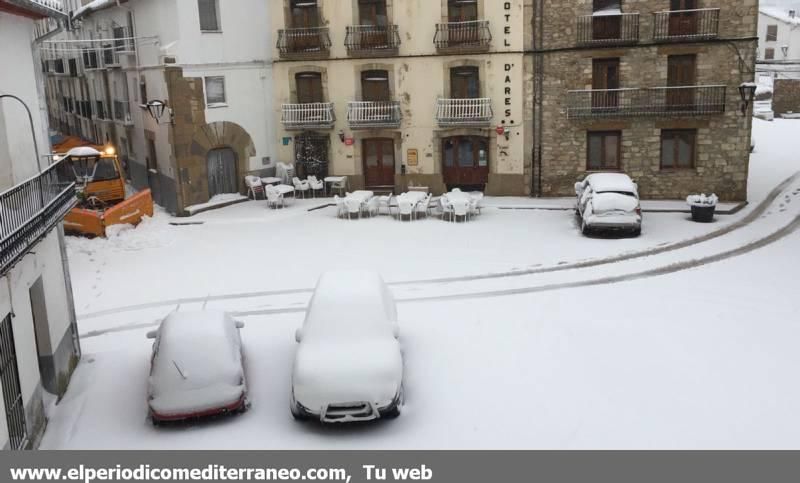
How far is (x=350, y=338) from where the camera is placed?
40.9ft

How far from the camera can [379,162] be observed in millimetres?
29812

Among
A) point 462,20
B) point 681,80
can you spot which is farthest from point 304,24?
point 681,80

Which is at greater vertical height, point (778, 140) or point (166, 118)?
point (166, 118)

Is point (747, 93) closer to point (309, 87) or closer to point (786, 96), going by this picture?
point (309, 87)

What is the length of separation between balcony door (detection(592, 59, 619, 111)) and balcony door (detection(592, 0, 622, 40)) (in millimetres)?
836

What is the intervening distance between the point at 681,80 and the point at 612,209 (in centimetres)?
684

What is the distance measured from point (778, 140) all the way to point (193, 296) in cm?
3347

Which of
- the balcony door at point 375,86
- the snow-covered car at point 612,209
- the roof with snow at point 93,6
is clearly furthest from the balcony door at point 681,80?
the roof with snow at point 93,6

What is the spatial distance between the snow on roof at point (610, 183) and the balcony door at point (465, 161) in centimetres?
507

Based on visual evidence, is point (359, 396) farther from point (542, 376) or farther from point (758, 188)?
point (758, 188)

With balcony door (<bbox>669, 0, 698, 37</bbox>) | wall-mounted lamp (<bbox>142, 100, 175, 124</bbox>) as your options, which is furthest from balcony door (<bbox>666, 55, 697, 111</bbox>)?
wall-mounted lamp (<bbox>142, 100, 175, 124</bbox>)

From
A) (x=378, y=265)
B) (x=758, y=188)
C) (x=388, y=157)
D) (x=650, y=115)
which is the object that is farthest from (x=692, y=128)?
Answer: (x=378, y=265)

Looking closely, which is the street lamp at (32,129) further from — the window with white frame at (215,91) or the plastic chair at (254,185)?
the plastic chair at (254,185)

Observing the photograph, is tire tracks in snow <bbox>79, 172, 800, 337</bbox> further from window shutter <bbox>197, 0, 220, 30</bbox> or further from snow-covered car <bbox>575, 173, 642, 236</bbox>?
window shutter <bbox>197, 0, 220, 30</bbox>
